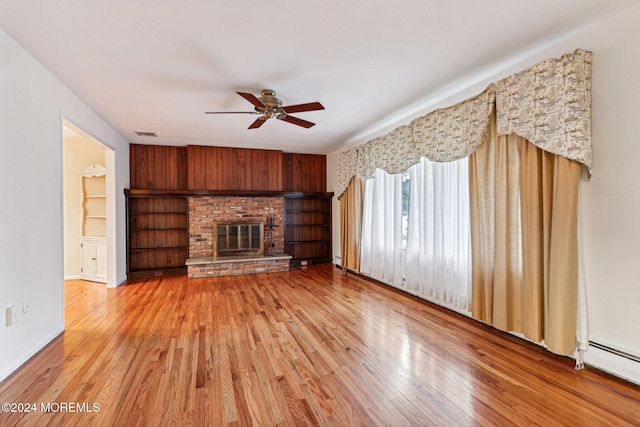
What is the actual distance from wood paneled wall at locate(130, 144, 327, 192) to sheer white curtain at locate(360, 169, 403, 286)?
2369 millimetres

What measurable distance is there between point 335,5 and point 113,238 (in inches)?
204

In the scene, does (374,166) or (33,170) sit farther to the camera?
(374,166)

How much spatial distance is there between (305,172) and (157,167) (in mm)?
3311

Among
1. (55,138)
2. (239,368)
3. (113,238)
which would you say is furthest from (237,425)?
(113,238)

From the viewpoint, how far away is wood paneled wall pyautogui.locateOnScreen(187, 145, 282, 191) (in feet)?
19.7

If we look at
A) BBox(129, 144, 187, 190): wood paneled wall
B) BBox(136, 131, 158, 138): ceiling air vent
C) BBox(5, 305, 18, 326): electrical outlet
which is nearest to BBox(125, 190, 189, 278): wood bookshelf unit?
BBox(129, 144, 187, 190): wood paneled wall

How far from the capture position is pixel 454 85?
3166mm

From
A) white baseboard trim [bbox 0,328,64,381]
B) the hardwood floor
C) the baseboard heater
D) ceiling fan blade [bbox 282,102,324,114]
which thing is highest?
ceiling fan blade [bbox 282,102,324,114]

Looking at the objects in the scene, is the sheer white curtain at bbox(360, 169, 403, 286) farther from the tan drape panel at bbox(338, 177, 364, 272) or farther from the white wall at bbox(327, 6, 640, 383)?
the white wall at bbox(327, 6, 640, 383)

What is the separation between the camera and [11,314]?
2.23 m

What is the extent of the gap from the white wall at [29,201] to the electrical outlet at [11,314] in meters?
0.03

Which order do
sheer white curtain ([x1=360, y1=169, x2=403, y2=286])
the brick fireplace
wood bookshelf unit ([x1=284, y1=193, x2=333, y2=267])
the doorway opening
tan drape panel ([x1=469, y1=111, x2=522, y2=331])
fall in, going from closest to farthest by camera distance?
tan drape panel ([x1=469, y1=111, x2=522, y2=331]), sheer white curtain ([x1=360, y1=169, x2=403, y2=286]), the doorway opening, the brick fireplace, wood bookshelf unit ([x1=284, y1=193, x2=333, y2=267])

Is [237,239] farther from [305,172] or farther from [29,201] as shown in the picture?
[29,201]

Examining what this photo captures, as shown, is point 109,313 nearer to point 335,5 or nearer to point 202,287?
point 202,287
